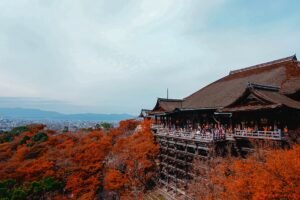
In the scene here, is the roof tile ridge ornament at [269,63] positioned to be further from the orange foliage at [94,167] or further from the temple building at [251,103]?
the orange foliage at [94,167]

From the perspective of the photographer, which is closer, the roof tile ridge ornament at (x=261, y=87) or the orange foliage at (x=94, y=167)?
the roof tile ridge ornament at (x=261, y=87)

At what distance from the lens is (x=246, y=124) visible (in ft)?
66.3

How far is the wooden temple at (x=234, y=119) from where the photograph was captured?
691 inches

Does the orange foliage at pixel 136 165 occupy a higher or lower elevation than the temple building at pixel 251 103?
lower

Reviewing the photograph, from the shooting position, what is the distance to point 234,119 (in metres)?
21.6

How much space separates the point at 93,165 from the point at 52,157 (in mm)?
6804

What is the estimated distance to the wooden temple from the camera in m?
17.6

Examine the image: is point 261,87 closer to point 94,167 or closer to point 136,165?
point 136,165

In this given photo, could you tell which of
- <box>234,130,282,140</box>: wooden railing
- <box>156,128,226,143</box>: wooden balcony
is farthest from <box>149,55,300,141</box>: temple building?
<box>156,128,226,143</box>: wooden balcony

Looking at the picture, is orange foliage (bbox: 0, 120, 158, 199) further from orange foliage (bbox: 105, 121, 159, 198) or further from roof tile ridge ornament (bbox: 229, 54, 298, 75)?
roof tile ridge ornament (bbox: 229, 54, 298, 75)

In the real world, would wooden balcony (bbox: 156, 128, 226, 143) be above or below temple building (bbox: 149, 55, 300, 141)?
below

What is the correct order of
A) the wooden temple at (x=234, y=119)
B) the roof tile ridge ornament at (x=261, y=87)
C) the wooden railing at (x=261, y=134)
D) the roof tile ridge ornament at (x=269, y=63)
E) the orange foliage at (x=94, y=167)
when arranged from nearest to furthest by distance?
the wooden railing at (x=261, y=134) < the wooden temple at (x=234, y=119) < the roof tile ridge ornament at (x=261, y=87) < the roof tile ridge ornament at (x=269, y=63) < the orange foliage at (x=94, y=167)

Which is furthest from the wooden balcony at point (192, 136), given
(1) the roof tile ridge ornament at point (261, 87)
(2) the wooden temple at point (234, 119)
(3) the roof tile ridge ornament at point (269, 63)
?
(3) the roof tile ridge ornament at point (269, 63)

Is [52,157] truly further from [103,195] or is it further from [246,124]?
[246,124]
